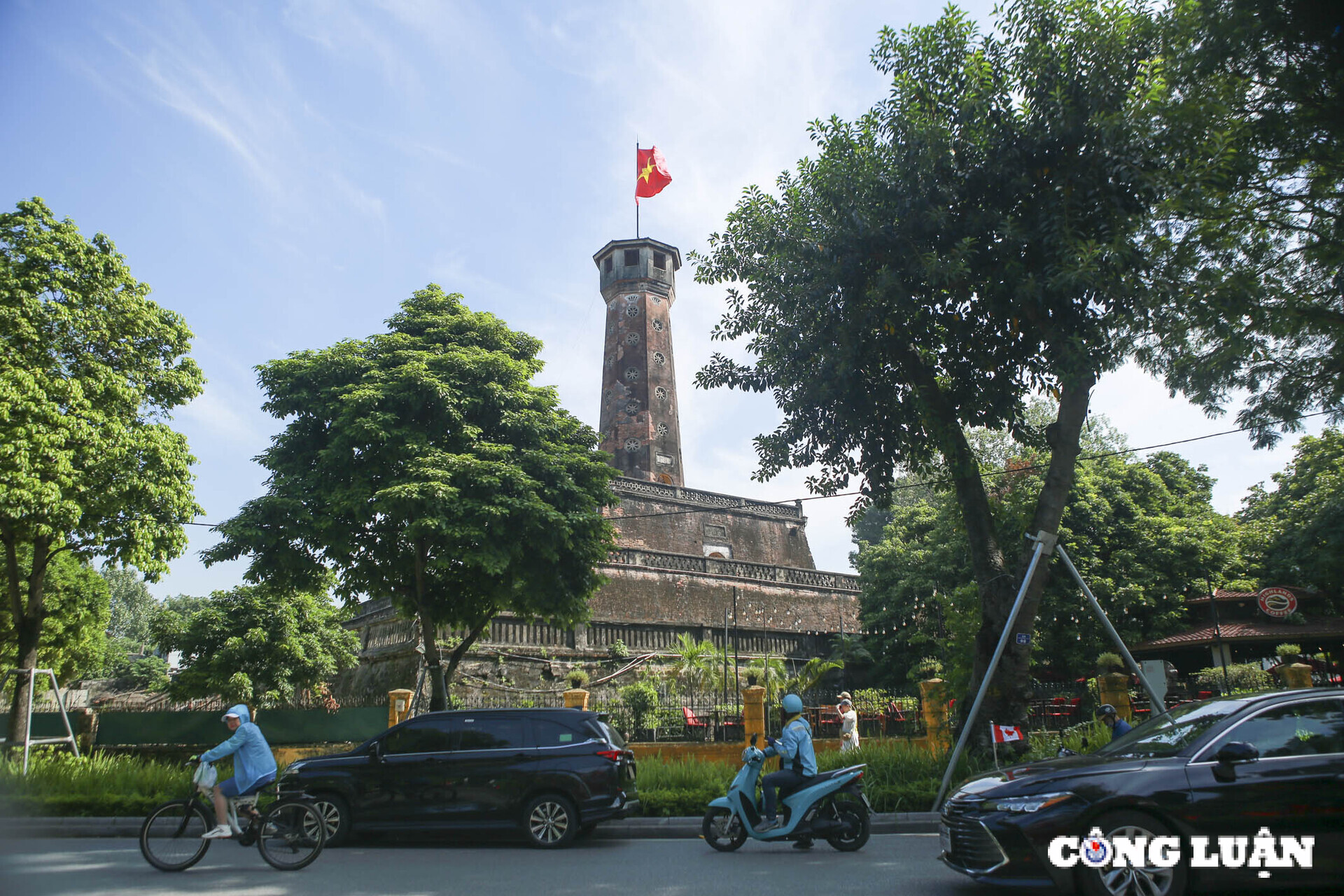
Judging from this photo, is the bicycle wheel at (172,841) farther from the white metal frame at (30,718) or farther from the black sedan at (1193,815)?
the white metal frame at (30,718)

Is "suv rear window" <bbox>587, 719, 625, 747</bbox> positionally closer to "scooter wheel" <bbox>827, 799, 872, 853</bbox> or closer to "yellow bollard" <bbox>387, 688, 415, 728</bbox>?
"scooter wheel" <bbox>827, 799, 872, 853</bbox>

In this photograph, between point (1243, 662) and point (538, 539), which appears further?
point (1243, 662)

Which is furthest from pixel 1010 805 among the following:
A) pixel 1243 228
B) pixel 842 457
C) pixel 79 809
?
pixel 79 809

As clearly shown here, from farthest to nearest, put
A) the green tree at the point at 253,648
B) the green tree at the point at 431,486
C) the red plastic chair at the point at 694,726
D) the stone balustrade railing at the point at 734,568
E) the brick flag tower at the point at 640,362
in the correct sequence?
the brick flag tower at the point at 640,362, the stone balustrade railing at the point at 734,568, the green tree at the point at 253,648, the red plastic chair at the point at 694,726, the green tree at the point at 431,486

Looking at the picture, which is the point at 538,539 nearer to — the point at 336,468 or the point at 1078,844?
the point at 336,468

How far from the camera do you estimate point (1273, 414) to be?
40.1 feet

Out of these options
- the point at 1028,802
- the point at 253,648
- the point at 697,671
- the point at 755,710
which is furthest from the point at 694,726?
the point at 253,648

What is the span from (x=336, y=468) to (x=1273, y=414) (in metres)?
15.5

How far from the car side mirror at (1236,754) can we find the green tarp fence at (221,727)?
14637 mm

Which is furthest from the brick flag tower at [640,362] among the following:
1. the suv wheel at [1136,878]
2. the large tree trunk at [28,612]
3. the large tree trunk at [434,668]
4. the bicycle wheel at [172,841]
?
the suv wheel at [1136,878]

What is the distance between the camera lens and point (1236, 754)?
17.1 ft

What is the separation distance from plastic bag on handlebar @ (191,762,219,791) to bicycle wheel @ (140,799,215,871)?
0.86ft

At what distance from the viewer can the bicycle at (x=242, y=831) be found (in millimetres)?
7301

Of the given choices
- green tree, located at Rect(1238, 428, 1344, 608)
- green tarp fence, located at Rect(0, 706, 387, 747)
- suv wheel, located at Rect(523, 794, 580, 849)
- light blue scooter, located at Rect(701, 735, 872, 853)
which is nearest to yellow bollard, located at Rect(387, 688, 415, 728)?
green tarp fence, located at Rect(0, 706, 387, 747)
